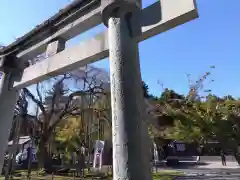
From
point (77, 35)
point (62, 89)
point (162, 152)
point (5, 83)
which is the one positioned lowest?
point (162, 152)

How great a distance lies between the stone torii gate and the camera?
241 centimetres

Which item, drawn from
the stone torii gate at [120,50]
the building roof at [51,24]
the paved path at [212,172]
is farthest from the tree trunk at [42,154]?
the stone torii gate at [120,50]

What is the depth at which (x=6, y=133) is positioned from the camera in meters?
4.61

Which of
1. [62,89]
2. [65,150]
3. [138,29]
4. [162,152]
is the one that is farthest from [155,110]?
[138,29]

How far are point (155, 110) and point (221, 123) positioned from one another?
1160cm

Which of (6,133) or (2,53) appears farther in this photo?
(2,53)

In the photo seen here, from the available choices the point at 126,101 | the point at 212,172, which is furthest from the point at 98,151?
the point at 126,101

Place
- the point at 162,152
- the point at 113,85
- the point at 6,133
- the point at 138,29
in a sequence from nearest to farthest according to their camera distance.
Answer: the point at 113,85 < the point at 138,29 < the point at 6,133 < the point at 162,152

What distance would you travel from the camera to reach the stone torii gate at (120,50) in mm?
2414

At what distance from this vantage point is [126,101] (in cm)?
254

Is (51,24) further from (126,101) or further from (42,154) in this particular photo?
(42,154)

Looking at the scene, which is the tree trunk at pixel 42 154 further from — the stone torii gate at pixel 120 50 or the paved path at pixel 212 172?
the stone torii gate at pixel 120 50

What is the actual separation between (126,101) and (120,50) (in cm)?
65

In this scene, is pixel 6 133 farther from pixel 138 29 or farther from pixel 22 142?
pixel 22 142
